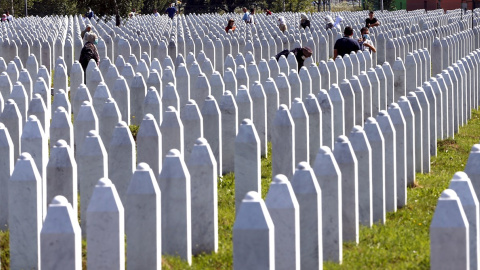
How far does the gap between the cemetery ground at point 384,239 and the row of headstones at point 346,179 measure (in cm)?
14

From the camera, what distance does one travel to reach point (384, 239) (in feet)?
26.8

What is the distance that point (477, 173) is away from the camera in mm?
7387

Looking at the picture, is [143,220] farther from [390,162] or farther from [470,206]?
[390,162]

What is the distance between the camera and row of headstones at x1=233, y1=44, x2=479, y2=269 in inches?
224

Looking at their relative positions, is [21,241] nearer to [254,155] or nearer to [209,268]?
[209,268]

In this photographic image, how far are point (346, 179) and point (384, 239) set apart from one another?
0.74 meters

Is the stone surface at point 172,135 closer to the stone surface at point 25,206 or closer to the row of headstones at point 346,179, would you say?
the row of headstones at point 346,179

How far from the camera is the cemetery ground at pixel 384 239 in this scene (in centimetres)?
741

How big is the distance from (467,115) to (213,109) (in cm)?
733

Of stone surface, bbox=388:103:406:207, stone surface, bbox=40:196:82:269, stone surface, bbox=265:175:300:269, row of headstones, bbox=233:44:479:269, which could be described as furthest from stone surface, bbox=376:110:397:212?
stone surface, bbox=40:196:82:269

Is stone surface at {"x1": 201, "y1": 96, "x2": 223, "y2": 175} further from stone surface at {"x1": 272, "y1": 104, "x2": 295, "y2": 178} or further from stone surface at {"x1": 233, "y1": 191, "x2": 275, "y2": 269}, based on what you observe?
stone surface at {"x1": 233, "y1": 191, "x2": 275, "y2": 269}

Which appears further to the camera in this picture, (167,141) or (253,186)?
(167,141)

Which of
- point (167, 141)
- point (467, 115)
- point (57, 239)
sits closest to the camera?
point (57, 239)

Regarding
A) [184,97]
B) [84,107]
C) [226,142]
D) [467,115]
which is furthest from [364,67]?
[84,107]
